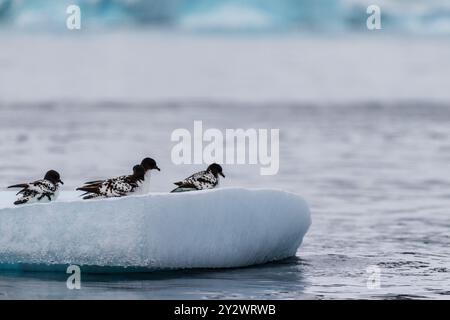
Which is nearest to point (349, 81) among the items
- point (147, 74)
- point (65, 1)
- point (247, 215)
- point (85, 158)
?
point (147, 74)

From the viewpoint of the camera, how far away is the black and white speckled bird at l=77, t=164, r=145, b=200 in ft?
40.4

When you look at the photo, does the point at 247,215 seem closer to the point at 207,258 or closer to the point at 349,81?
the point at 207,258

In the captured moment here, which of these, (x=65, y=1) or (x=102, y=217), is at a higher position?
(x=65, y=1)

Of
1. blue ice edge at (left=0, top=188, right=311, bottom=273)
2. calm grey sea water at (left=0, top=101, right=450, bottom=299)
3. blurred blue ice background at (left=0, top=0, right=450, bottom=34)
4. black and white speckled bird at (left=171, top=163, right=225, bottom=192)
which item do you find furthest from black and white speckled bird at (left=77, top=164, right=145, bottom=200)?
blurred blue ice background at (left=0, top=0, right=450, bottom=34)

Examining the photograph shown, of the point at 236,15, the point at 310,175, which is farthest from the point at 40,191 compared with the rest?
the point at 236,15

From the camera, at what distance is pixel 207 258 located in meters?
12.4

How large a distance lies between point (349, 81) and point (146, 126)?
38.2 m

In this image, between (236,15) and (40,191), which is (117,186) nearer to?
(40,191)

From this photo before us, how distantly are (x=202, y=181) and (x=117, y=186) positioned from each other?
0.91 meters

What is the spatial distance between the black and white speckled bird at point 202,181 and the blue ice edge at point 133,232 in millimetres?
449

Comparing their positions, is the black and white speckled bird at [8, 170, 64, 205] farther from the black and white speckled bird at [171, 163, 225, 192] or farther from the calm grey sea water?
the black and white speckled bird at [171, 163, 225, 192]

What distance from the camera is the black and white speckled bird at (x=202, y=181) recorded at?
41.9ft

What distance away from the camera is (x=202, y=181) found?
1288cm

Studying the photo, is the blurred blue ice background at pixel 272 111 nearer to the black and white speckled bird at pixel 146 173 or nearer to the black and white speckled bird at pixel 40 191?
the black and white speckled bird at pixel 40 191
